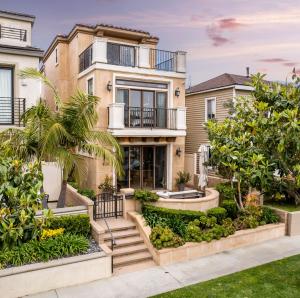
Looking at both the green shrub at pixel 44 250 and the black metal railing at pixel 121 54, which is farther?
the black metal railing at pixel 121 54

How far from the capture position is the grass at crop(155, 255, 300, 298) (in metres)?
8.48

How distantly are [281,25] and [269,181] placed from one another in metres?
9.29

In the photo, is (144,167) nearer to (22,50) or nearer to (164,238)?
(164,238)

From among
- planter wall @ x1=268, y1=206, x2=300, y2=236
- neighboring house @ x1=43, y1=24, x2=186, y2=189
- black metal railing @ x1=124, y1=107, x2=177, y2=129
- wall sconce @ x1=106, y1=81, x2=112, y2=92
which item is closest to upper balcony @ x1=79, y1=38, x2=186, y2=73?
neighboring house @ x1=43, y1=24, x2=186, y2=189

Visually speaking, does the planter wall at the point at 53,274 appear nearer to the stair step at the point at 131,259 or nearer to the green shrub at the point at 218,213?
the stair step at the point at 131,259

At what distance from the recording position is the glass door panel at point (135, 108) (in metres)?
16.8

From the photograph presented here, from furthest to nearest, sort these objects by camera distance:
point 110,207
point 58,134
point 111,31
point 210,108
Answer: point 210,108 → point 111,31 → point 110,207 → point 58,134

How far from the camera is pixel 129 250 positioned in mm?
10906

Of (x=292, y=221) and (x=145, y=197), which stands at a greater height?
(x=145, y=197)

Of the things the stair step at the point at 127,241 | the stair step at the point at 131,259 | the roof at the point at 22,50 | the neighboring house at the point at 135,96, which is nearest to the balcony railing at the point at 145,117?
the neighboring house at the point at 135,96

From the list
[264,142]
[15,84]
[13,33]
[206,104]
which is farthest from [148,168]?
[13,33]

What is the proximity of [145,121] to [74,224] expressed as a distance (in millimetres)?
8126

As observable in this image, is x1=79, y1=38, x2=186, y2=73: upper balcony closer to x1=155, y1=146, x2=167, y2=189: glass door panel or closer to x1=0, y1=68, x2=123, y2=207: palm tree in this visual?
x1=155, y1=146, x2=167, y2=189: glass door panel

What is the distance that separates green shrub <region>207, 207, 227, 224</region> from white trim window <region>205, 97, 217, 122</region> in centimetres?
963
